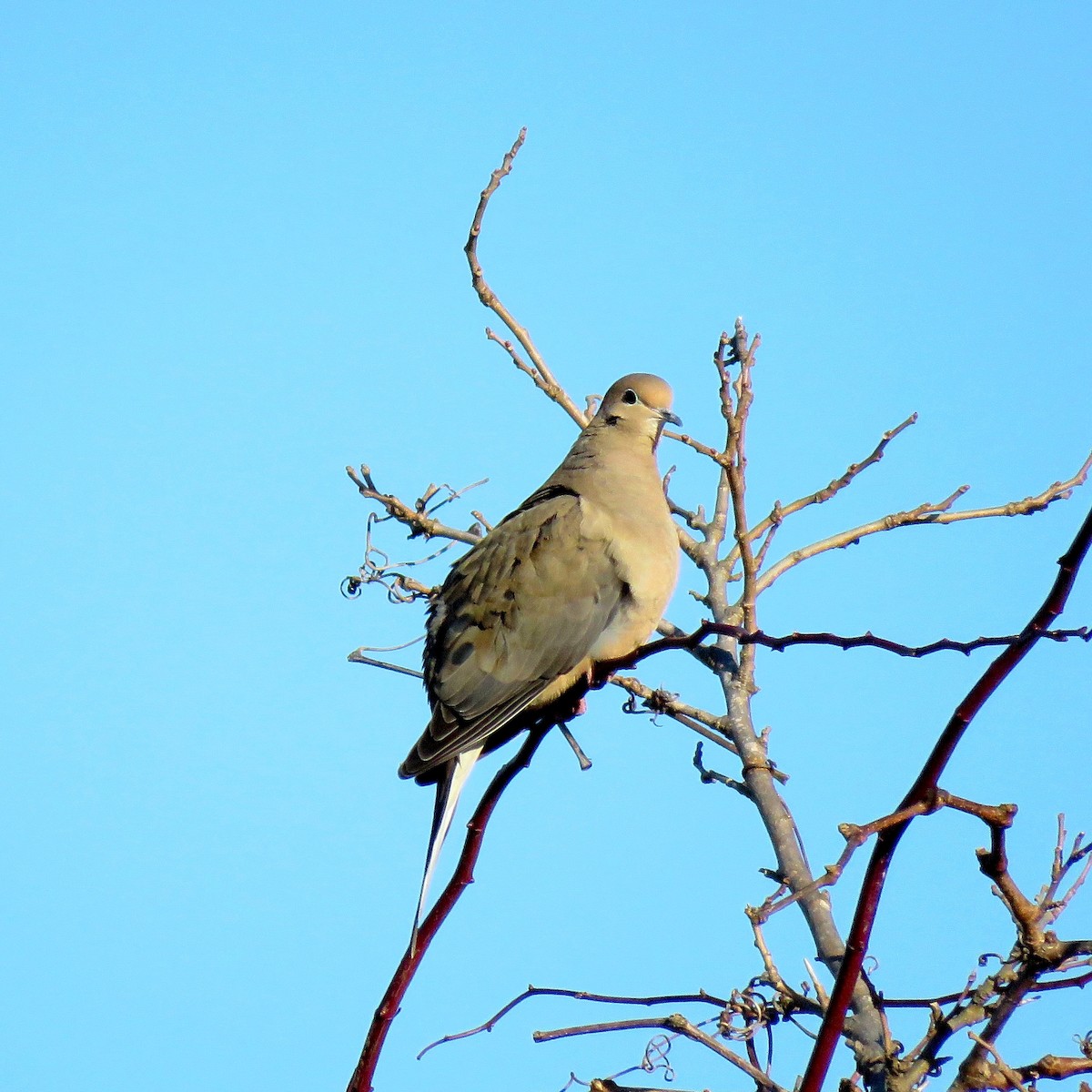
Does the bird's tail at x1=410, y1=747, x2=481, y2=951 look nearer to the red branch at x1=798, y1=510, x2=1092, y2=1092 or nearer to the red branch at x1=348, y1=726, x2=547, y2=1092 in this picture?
the red branch at x1=348, y1=726, x2=547, y2=1092

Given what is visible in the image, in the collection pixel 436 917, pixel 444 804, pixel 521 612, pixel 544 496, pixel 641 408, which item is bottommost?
pixel 436 917

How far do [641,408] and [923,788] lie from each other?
3409 millimetres

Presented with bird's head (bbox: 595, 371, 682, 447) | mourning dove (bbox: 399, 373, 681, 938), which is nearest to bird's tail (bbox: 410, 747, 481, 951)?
mourning dove (bbox: 399, 373, 681, 938)

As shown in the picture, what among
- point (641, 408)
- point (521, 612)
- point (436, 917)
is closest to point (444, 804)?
point (521, 612)

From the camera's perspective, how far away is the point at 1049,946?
5.26ft

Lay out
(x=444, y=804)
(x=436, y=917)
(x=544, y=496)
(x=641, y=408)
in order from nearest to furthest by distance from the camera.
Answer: (x=436, y=917) → (x=444, y=804) → (x=544, y=496) → (x=641, y=408)

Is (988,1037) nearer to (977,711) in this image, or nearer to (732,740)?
(977,711)

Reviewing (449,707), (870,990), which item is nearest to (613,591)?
(449,707)

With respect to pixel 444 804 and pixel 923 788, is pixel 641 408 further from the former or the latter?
pixel 923 788

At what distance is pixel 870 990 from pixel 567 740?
78 centimetres

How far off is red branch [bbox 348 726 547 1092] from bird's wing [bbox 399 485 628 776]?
1.66 m

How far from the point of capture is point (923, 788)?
111cm

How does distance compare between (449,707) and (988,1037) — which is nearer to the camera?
(988,1037)

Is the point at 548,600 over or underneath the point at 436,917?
over
